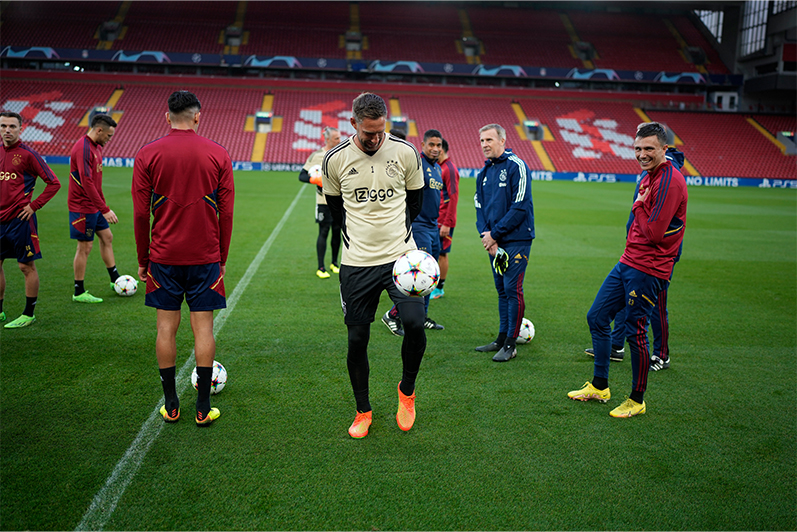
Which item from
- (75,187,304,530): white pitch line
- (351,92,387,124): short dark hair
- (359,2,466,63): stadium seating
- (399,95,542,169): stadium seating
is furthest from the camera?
(359,2,466,63): stadium seating

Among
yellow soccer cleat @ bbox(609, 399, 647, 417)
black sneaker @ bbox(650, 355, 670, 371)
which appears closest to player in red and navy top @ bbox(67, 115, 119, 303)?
yellow soccer cleat @ bbox(609, 399, 647, 417)

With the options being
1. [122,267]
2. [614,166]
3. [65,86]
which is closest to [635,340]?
[122,267]

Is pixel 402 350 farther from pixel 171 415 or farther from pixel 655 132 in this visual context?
pixel 655 132

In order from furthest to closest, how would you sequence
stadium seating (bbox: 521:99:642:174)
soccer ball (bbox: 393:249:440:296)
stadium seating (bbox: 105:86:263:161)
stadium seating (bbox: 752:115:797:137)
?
stadium seating (bbox: 752:115:797:137)
stadium seating (bbox: 521:99:642:174)
stadium seating (bbox: 105:86:263:161)
soccer ball (bbox: 393:249:440:296)

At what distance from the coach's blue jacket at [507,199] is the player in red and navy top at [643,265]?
1010 mm

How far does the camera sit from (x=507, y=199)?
16.5ft

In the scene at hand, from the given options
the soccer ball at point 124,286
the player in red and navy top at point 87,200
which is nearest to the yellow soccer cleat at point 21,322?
the player in red and navy top at point 87,200

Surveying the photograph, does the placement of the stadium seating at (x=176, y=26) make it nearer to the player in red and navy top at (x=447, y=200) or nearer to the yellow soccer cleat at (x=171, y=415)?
the player in red and navy top at (x=447, y=200)

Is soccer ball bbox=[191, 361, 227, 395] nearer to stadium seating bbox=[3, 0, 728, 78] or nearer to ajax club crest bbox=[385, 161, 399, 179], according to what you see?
ajax club crest bbox=[385, 161, 399, 179]

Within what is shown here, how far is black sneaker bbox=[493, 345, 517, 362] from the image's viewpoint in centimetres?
512

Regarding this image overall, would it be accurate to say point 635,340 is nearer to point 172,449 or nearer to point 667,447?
point 667,447

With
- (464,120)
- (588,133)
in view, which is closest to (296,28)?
(464,120)

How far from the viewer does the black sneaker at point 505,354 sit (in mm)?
5125

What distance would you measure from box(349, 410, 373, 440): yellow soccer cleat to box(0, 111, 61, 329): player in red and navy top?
13.4ft
